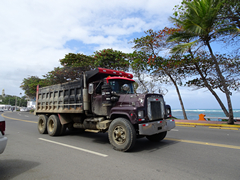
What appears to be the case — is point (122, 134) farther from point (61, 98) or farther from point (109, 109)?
point (61, 98)

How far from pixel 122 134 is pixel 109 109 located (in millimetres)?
1170

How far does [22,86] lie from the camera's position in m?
48.1

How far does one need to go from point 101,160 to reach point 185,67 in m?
13.9

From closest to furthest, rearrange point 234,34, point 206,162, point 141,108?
point 206,162 → point 141,108 → point 234,34

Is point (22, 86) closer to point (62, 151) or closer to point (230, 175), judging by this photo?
point (62, 151)

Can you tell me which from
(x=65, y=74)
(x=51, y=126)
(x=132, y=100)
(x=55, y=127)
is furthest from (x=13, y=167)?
(x=65, y=74)

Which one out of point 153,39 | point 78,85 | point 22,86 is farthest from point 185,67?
point 22,86

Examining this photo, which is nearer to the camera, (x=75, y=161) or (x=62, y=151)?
(x=75, y=161)

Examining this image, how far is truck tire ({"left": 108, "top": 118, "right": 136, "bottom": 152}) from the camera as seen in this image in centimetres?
520

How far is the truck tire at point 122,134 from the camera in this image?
520cm

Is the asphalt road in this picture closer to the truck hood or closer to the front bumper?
the front bumper

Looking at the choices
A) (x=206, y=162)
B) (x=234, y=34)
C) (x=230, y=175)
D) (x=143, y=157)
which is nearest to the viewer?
(x=230, y=175)

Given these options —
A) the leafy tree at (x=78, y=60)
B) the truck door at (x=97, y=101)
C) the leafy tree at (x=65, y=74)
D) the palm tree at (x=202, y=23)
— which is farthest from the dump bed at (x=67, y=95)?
the leafy tree at (x=65, y=74)

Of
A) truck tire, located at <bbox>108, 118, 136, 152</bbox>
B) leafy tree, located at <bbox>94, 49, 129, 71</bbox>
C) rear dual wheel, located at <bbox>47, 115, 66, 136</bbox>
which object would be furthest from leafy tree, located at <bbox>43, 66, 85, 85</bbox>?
truck tire, located at <bbox>108, 118, 136, 152</bbox>
